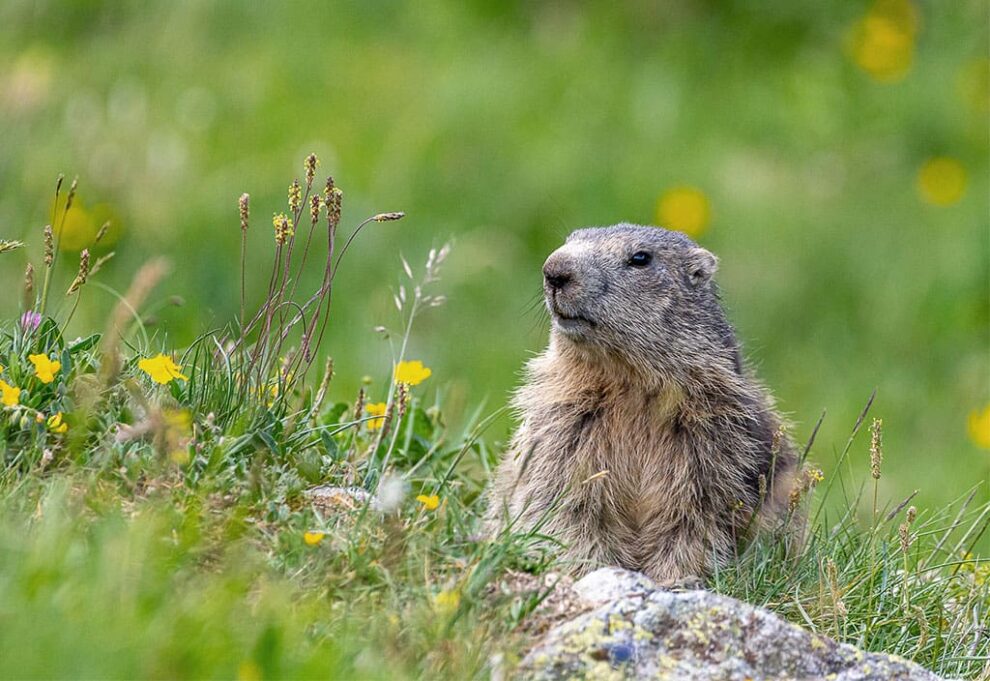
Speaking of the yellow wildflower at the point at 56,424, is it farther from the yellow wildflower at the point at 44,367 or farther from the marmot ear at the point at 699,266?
the marmot ear at the point at 699,266

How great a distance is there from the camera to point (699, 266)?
6.16 m

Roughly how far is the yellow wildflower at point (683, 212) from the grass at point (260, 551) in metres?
5.55

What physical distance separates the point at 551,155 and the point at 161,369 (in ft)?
22.8

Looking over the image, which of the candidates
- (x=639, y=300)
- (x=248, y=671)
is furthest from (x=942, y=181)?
(x=248, y=671)

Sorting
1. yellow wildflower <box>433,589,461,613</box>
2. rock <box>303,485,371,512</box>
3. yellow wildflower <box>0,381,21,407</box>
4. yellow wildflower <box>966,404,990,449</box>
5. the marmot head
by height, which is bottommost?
yellow wildflower <box>966,404,990,449</box>

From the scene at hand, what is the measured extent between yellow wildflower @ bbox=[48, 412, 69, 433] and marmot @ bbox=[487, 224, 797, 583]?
145 centimetres

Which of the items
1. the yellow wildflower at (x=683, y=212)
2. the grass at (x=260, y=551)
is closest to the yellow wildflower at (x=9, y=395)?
the grass at (x=260, y=551)

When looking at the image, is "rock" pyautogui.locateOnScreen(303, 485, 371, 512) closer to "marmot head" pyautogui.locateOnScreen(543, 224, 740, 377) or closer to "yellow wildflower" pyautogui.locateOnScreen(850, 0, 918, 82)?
"marmot head" pyautogui.locateOnScreen(543, 224, 740, 377)

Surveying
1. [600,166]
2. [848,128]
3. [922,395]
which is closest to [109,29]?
[600,166]

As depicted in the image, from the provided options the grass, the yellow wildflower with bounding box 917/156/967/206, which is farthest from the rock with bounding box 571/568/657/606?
the yellow wildflower with bounding box 917/156/967/206

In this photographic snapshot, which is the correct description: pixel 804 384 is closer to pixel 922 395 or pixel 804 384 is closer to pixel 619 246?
pixel 922 395

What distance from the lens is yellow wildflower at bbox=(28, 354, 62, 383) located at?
471cm

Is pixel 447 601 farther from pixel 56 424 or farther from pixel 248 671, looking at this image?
pixel 56 424

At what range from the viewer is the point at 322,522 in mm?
4562
